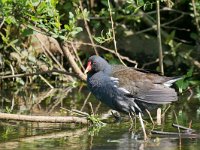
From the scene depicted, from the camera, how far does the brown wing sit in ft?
25.7

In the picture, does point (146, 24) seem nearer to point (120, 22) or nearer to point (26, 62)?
point (120, 22)

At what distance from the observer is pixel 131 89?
788 cm

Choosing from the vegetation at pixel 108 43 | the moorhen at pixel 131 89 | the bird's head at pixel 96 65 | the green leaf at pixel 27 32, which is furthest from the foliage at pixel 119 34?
the moorhen at pixel 131 89

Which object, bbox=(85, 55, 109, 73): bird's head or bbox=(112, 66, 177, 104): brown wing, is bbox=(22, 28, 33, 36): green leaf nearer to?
bbox=(85, 55, 109, 73): bird's head

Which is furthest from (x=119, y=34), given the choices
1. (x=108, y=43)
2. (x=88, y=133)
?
(x=88, y=133)

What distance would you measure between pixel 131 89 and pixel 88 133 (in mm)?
776

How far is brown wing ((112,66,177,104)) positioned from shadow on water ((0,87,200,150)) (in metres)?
0.30

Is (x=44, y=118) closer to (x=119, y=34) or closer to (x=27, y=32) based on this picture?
(x=27, y=32)

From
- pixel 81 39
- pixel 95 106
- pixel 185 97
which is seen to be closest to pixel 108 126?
pixel 95 106

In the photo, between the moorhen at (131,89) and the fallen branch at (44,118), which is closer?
the fallen branch at (44,118)

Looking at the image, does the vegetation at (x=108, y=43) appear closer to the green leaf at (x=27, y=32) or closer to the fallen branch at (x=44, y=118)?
the green leaf at (x=27, y=32)

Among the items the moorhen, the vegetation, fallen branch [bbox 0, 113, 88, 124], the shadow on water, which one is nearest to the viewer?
the shadow on water

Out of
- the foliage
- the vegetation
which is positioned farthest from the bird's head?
the foliage

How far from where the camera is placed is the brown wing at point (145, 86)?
7820mm
